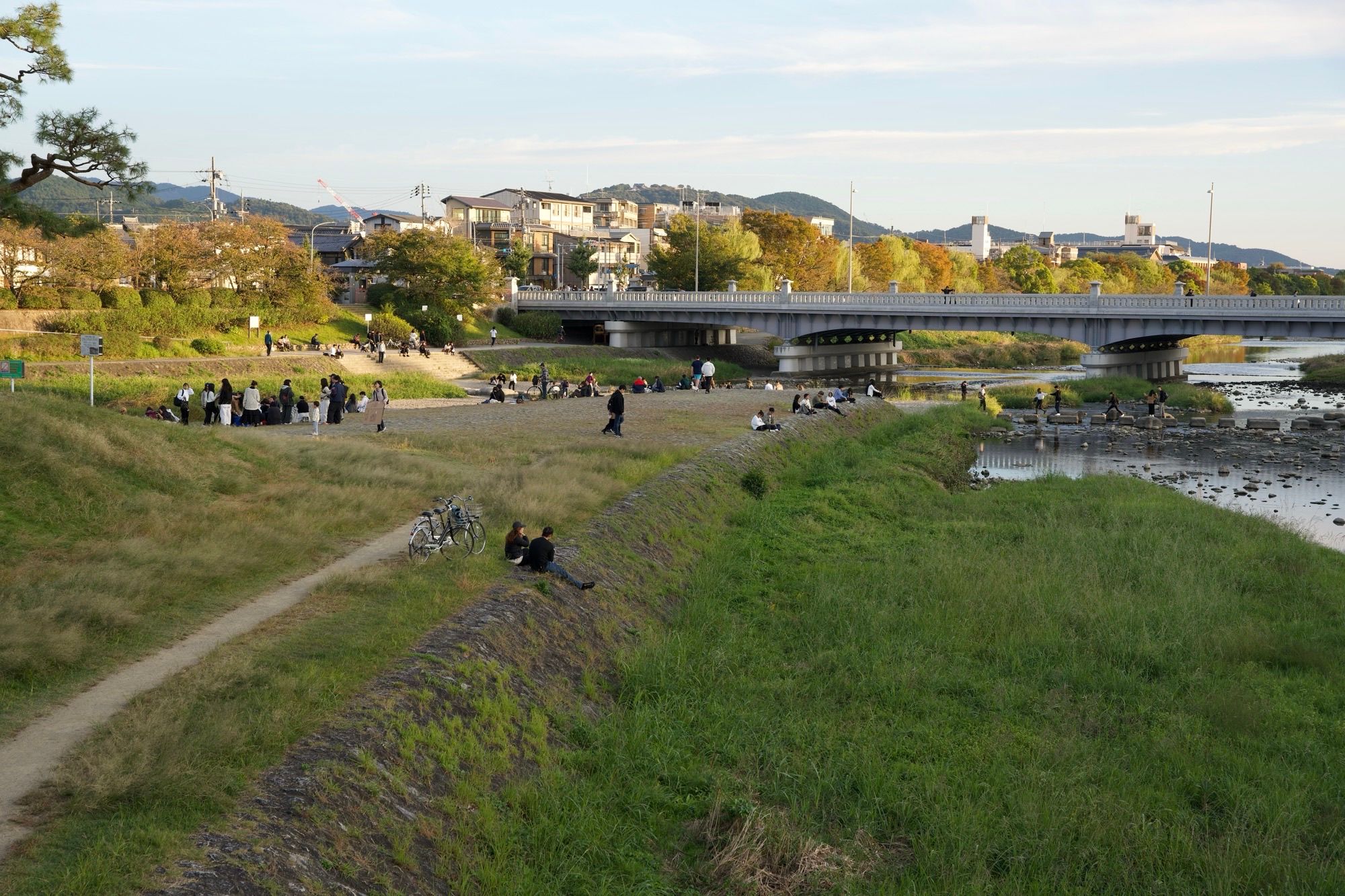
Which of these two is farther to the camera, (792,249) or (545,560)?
(792,249)

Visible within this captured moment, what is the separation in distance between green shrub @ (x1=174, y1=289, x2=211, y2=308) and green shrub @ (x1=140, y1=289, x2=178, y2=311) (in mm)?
620

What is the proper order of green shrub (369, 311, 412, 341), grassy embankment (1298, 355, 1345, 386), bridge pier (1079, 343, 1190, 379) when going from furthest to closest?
grassy embankment (1298, 355, 1345, 386) < green shrub (369, 311, 412, 341) < bridge pier (1079, 343, 1190, 379)

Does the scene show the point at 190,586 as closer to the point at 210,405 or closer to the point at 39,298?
the point at 210,405

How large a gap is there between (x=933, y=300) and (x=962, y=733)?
56816 millimetres

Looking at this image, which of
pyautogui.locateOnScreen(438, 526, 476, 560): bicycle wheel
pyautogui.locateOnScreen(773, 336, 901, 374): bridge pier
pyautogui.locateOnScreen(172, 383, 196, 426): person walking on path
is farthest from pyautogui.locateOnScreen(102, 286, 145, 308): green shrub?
pyautogui.locateOnScreen(438, 526, 476, 560): bicycle wheel

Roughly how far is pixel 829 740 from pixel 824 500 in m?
14.9

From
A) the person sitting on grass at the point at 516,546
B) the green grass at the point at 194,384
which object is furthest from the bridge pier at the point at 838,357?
the person sitting on grass at the point at 516,546

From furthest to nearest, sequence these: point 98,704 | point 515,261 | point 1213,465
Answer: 1. point 515,261
2. point 1213,465
3. point 98,704

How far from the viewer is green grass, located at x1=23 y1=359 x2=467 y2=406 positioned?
1513 inches

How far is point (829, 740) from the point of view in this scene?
46.5 ft

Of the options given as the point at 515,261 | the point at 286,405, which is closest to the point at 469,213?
the point at 515,261

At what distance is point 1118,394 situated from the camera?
63.0 metres

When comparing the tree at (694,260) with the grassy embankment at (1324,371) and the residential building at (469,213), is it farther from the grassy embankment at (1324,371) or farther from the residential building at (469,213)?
the grassy embankment at (1324,371)

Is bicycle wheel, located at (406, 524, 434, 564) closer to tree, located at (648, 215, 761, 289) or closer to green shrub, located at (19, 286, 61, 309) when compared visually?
green shrub, located at (19, 286, 61, 309)
